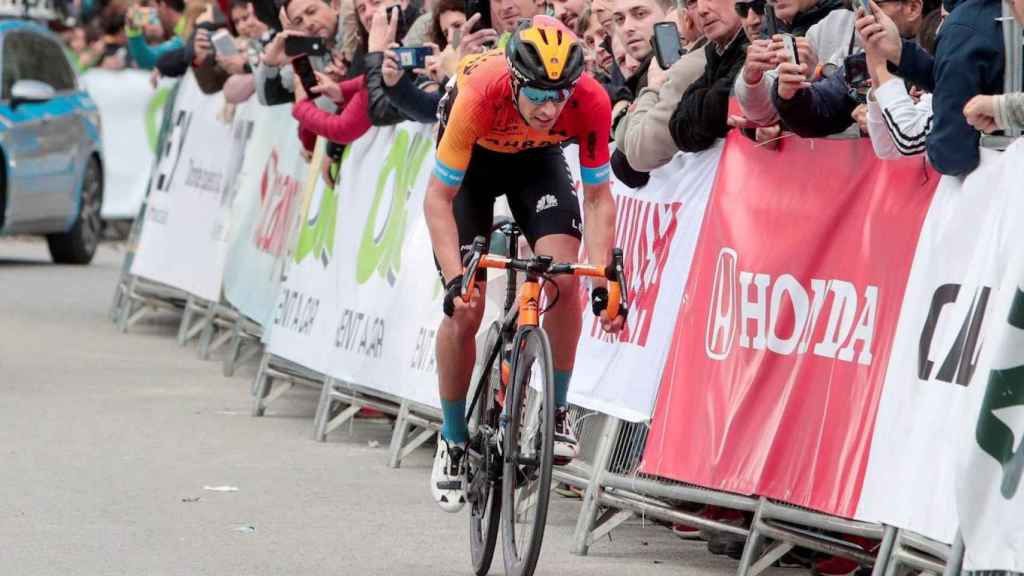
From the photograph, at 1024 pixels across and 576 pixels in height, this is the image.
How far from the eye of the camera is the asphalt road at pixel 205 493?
8.02 meters

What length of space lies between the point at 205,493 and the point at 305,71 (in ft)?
13.2

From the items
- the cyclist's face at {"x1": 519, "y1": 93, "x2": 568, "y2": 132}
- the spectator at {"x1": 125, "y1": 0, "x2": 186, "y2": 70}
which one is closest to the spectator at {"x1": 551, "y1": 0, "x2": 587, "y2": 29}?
the cyclist's face at {"x1": 519, "y1": 93, "x2": 568, "y2": 132}

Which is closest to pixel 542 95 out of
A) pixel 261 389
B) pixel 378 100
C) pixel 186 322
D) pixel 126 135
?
pixel 378 100

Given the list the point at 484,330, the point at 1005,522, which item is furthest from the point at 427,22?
the point at 1005,522

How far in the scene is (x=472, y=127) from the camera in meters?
7.72

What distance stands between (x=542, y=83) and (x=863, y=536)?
1825mm

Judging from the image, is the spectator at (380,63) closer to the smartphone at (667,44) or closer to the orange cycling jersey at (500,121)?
the smartphone at (667,44)

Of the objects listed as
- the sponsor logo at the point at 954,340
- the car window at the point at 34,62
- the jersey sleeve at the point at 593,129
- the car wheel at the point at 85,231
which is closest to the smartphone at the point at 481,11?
the jersey sleeve at the point at 593,129

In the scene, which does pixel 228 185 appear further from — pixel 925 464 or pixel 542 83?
pixel 925 464

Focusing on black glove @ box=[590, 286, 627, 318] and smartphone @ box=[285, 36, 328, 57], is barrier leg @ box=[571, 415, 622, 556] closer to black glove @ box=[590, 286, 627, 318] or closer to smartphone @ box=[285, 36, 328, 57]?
black glove @ box=[590, 286, 627, 318]

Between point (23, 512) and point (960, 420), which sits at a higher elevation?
point (960, 420)

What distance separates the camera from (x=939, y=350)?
21.5 ft

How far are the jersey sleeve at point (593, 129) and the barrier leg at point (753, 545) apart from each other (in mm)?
1325

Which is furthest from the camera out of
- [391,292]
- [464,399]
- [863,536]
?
[391,292]
